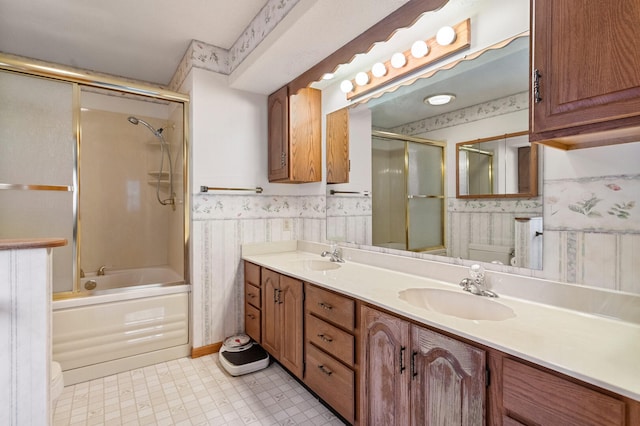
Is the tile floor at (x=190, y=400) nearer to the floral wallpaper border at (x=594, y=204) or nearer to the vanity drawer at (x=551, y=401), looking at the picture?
the vanity drawer at (x=551, y=401)

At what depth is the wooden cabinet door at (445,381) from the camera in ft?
3.28

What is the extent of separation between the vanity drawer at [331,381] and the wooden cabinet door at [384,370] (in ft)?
0.31

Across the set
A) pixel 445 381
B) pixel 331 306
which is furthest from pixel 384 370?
pixel 331 306

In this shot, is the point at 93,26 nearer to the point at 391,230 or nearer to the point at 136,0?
the point at 136,0

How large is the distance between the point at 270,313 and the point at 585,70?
6.68 feet

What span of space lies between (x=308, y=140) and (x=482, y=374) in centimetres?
199

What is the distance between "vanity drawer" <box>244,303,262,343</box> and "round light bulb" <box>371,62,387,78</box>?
1.86 metres

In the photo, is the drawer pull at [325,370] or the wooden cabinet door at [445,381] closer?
the wooden cabinet door at [445,381]

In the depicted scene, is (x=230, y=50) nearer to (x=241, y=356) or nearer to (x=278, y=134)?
(x=278, y=134)

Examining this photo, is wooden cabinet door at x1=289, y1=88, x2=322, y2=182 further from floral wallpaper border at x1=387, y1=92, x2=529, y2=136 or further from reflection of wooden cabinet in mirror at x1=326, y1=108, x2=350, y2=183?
floral wallpaper border at x1=387, y1=92, x2=529, y2=136

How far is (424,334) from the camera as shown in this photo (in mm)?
1163

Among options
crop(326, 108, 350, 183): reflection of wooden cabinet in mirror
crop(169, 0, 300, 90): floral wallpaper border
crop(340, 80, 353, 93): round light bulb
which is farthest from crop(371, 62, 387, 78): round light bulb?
crop(169, 0, 300, 90): floral wallpaper border

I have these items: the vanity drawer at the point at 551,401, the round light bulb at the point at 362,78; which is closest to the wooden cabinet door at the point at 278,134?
the round light bulb at the point at 362,78

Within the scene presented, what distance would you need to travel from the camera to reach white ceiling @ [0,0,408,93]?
1.66m
